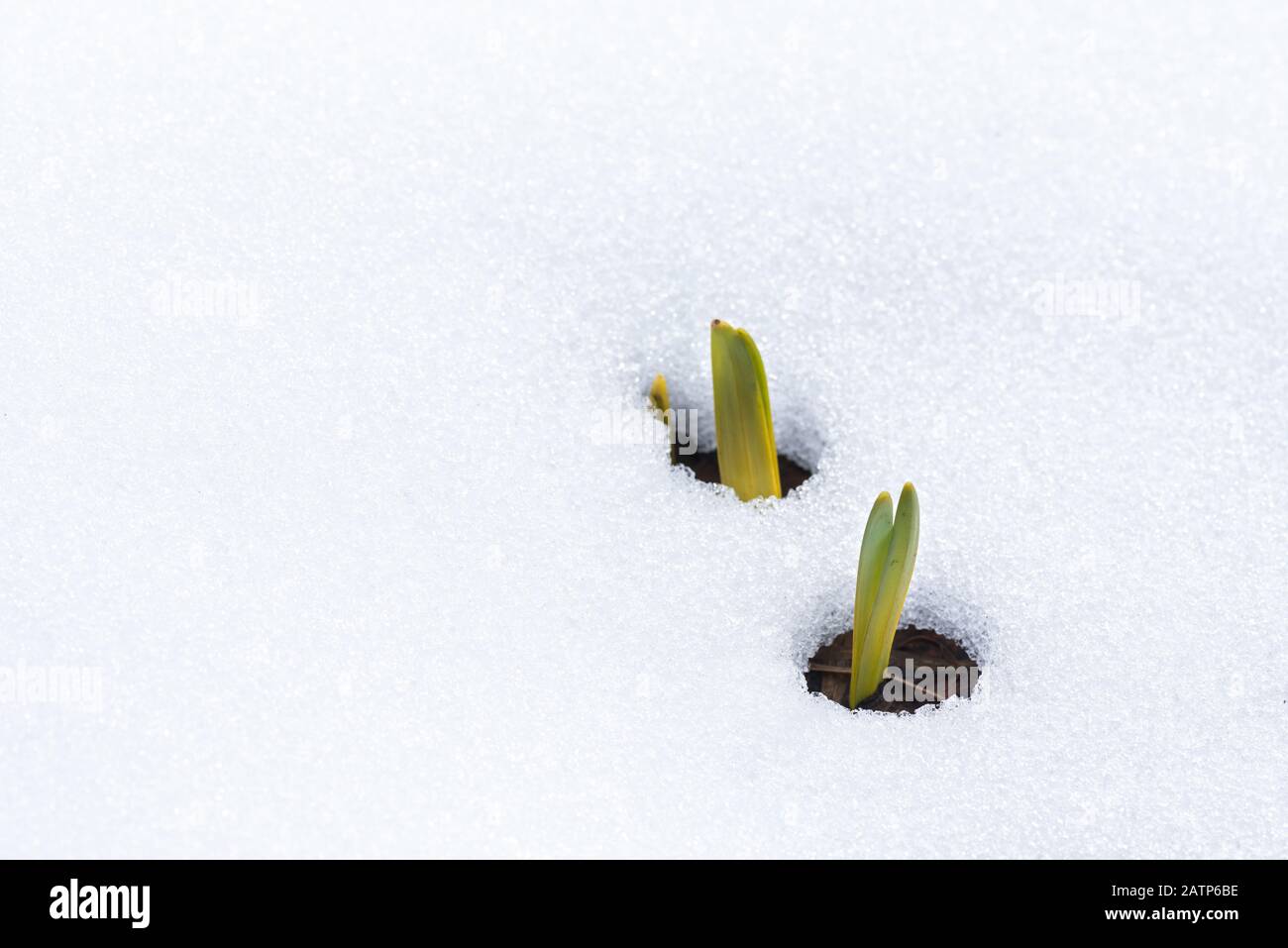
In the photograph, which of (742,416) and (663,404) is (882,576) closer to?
(742,416)

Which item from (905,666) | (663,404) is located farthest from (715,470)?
(905,666)

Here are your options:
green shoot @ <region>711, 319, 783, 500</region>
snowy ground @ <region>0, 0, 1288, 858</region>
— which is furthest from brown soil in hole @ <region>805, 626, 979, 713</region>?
green shoot @ <region>711, 319, 783, 500</region>

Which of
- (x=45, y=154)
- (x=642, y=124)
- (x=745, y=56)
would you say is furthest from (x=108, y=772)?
(x=745, y=56)

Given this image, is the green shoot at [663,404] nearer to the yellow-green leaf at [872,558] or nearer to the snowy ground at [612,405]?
the snowy ground at [612,405]

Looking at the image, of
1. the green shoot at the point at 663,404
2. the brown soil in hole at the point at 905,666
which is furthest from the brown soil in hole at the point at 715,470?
the brown soil in hole at the point at 905,666
